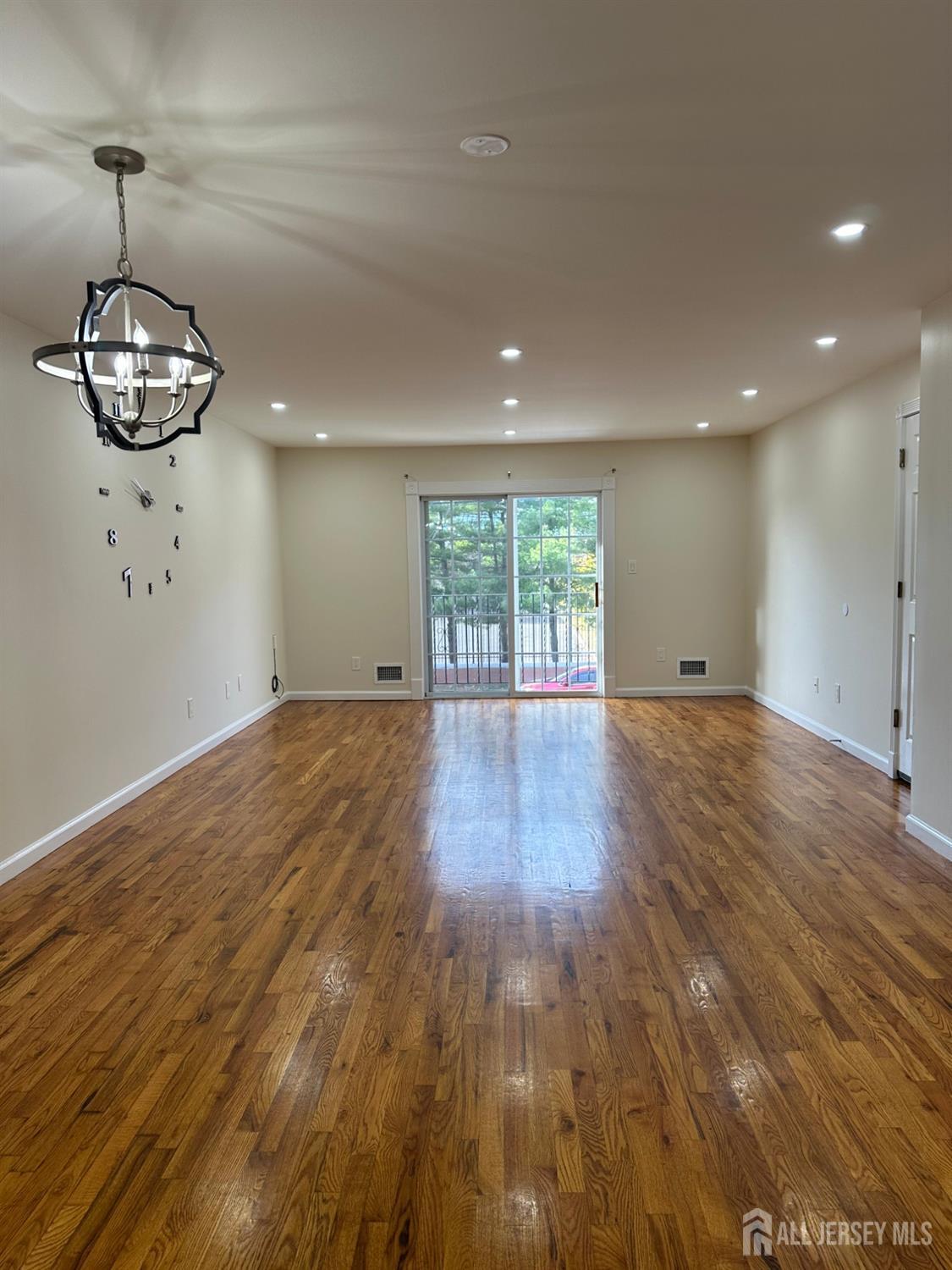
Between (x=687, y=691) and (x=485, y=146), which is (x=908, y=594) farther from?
(x=485, y=146)

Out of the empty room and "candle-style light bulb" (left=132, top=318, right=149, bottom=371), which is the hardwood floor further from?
"candle-style light bulb" (left=132, top=318, right=149, bottom=371)

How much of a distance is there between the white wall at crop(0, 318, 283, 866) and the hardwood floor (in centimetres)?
45

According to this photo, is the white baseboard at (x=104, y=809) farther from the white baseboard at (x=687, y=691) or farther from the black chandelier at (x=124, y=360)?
the white baseboard at (x=687, y=691)

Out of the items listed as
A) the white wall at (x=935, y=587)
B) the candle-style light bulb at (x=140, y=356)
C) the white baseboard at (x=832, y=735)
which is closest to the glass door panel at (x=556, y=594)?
the white baseboard at (x=832, y=735)

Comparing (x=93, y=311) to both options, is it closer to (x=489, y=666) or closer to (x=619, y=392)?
(x=619, y=392)

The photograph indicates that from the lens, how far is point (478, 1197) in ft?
5.75

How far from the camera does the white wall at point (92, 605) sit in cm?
369

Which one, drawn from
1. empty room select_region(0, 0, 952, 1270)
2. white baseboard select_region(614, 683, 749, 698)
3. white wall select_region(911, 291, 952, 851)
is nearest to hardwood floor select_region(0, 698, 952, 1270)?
empty room select_region(0, 0, 952, 1270)

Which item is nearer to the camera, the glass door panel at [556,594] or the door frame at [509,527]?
the door frame at [509,527]

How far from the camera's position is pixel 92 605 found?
4355 millimetres

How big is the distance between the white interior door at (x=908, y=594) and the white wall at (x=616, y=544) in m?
3.23

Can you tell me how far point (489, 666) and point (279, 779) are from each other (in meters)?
3.52

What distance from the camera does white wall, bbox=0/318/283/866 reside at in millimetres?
3691

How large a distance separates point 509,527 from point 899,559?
4.06 m
